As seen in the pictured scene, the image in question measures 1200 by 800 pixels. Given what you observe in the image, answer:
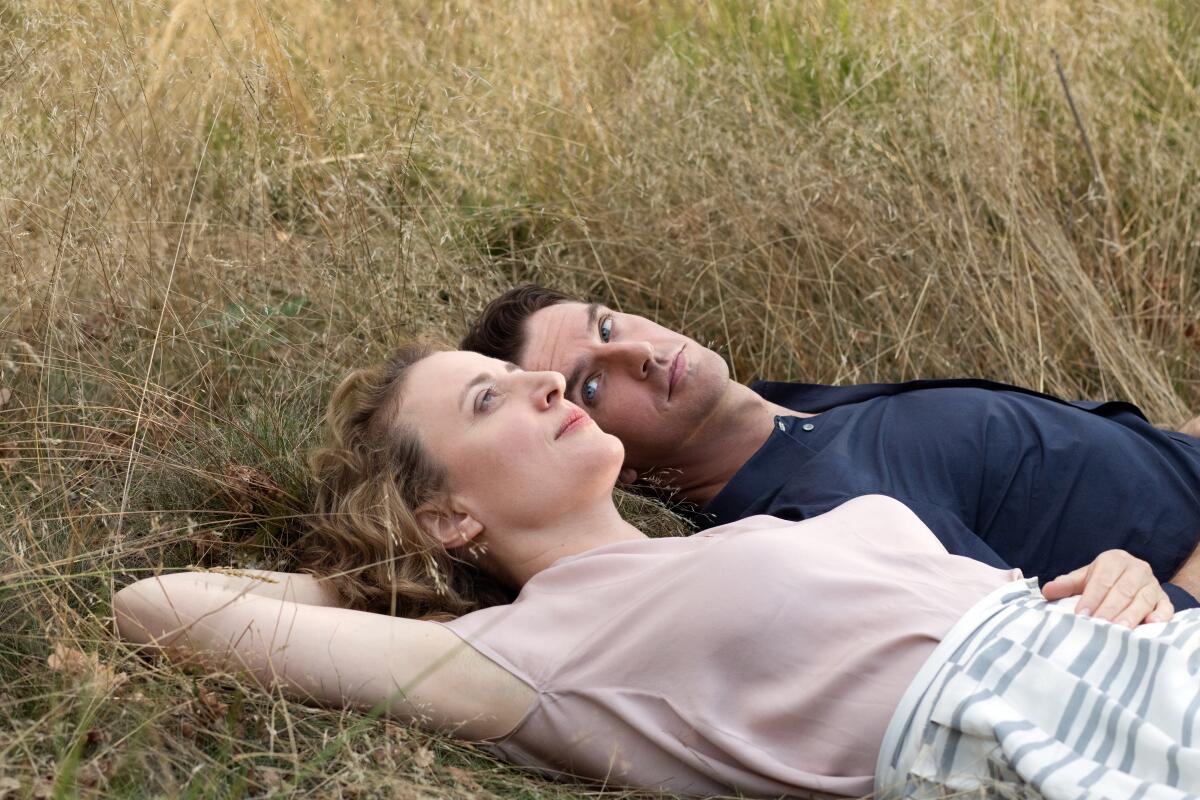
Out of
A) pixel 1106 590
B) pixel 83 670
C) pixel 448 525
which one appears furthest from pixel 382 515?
pixel 1106 590

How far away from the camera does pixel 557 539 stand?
104 inches

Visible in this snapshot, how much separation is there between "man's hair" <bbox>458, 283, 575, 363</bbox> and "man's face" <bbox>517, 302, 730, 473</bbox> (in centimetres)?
3

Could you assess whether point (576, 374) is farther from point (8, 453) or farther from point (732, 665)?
point (8, 453)

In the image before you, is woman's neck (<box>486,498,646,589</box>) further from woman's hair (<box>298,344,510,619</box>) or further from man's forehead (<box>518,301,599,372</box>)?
man's forehead (<box>518,301,599,372</box>)

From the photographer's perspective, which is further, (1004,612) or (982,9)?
(982,9)

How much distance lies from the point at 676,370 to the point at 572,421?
79 centimetres

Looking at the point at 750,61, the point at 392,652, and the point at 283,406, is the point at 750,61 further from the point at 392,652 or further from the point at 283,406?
the point at 392,652

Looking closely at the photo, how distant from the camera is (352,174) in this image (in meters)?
3.68

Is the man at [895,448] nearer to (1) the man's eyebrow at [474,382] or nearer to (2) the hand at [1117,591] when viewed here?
(2) the hand at [1117,591]

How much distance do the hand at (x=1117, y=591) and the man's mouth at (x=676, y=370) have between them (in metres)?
1.23

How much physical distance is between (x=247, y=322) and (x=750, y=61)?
7.45 ft

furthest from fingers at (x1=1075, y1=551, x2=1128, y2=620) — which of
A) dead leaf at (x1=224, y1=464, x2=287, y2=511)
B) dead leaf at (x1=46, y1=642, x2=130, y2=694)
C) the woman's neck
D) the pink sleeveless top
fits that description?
dead leaf at (x1=224, y1=464, x2=287, y2=511)

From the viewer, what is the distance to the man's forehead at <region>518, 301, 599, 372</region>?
11.0 ft

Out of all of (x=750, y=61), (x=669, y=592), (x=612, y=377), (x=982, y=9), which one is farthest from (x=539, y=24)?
(x=669, y=592)
